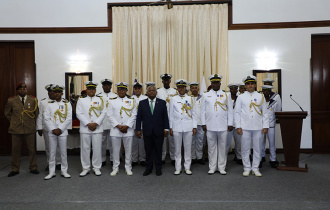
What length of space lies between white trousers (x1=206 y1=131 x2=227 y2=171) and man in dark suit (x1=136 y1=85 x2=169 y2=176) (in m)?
0.87

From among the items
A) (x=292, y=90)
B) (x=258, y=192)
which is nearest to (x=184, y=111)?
(x=258, y=192)

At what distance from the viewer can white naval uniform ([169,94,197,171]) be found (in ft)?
16.4

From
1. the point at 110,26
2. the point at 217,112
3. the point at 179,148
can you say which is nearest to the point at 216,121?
the point at 217,112

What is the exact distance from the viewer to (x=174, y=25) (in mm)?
7309

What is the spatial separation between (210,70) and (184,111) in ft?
8.42

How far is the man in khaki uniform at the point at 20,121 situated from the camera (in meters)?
5.17

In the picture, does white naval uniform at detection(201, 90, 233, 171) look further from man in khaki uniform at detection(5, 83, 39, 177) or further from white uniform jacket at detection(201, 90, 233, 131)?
man in khaki uniform at detection(5, 83, 39, 177)

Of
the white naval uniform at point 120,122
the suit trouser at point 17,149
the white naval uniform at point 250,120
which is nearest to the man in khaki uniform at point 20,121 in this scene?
the suit trouser at point 17,149

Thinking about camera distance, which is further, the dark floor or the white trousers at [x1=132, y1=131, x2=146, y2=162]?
the white trousers at [x1=132, y1=131, x2=146, y2=162]

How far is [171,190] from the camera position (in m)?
4.09

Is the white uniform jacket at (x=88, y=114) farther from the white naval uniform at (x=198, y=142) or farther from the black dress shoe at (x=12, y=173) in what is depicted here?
the white naval uniform at (x=198, y=142)

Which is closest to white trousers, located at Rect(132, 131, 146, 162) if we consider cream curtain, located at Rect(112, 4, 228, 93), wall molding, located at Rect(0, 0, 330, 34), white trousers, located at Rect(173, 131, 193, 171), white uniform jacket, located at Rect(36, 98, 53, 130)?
white trousers, located at Rect(173, 131, 193, 171)

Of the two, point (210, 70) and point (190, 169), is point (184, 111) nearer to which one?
point (190, 169)

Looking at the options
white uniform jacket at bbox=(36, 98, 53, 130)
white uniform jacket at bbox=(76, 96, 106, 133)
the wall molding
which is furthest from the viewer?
the wall molding
